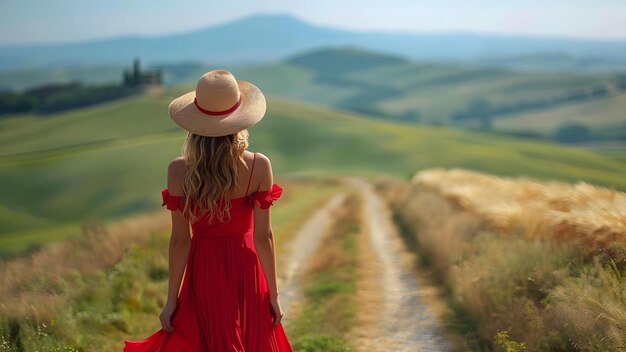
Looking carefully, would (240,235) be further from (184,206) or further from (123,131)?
(123,131)

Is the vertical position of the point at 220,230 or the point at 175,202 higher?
the point at 175,202

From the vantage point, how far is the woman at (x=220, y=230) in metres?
4.53

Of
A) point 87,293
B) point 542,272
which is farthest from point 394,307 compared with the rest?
point 87,293

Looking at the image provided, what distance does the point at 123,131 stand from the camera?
75.3 meters

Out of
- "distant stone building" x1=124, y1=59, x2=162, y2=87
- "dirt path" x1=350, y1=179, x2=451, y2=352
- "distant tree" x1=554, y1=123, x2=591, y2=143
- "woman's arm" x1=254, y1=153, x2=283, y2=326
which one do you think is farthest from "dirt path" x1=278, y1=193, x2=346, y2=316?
"distant stone building" x1=124, y1=59, x2=162, y2=87

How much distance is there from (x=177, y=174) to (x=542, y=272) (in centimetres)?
425

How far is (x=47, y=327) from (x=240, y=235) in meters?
3.70

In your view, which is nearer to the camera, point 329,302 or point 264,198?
point 264,198

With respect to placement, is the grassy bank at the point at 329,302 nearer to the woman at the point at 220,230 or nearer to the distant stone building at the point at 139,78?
the woman at the point at 220,230

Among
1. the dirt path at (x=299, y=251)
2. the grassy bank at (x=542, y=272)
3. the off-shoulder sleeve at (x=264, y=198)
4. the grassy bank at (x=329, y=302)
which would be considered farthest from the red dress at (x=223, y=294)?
the dirt path at (x=299, y=251)

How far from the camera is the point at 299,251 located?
15953 mm

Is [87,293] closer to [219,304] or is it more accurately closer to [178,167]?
[219,304]

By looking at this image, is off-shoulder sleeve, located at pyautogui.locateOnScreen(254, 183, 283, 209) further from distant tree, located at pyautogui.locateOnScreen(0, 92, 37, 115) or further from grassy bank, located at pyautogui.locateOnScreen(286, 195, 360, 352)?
distant tree, located at pyautogui.locateOnScreen(0, 92, 37, 115)

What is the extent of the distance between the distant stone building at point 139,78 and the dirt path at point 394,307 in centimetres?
9352
